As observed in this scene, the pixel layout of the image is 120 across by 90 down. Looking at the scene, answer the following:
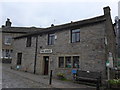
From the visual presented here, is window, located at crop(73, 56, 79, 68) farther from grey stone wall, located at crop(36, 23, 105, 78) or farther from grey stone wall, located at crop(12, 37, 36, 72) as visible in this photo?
grey stone wall, located at crop(12, 37, 36, 72)

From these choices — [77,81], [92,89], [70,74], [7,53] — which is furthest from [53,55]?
[7,53]

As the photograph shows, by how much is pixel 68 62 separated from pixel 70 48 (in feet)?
5.06

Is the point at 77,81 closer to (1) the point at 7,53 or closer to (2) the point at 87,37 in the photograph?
(2) the point at 87,37

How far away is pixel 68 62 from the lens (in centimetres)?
1387

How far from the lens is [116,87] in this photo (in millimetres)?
9500

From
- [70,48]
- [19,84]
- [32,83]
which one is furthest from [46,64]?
[19,84]

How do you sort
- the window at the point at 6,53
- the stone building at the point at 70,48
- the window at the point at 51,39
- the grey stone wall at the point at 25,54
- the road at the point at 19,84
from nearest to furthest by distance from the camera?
the road at the point at 19,84 < the stone building at the point at 70,48 < the window at the point at 51,39 < the grey stone wall at the point at 25,54 < the window at the point at 6,53

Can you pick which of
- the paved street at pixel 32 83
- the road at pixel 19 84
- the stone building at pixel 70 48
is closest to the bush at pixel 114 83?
the stone building at pixel 70 48

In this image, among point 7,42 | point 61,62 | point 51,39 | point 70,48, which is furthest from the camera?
point 7,42

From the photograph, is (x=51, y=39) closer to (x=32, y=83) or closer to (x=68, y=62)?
(x=68, y=62)

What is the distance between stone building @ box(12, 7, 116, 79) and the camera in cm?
1175

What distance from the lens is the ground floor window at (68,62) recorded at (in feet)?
43.3

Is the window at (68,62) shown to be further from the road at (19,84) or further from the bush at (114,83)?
the bush at (114,83)

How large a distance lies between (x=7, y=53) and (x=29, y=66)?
13.8 meters
